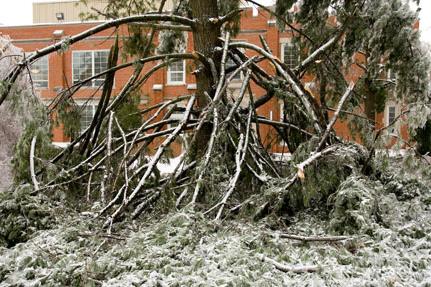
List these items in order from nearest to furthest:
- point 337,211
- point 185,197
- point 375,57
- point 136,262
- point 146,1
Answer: point 136,262 < point 337,211 < point 185,197 < point 375,57 < point 146,1

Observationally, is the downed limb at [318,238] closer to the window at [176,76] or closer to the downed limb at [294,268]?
the downed limb at [294,268]

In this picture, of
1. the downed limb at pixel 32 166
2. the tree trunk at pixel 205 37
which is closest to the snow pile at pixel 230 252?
the downed limb at pixel 32 166

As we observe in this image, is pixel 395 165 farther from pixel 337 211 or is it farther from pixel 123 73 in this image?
pixel 123 73

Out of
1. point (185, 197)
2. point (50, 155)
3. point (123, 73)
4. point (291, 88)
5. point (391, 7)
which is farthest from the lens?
point (123, 73)

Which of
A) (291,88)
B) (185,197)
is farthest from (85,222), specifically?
(291,88)

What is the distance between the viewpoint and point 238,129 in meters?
4.98

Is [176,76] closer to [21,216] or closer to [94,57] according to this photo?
[94,57]

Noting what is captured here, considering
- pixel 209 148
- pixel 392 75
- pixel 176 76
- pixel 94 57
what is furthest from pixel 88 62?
pixel 209 148

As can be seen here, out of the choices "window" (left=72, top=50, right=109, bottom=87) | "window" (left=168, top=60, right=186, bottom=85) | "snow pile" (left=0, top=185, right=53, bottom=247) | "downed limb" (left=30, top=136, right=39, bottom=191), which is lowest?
"snow pile" (left=0, top=185, right=53, bottom=247)

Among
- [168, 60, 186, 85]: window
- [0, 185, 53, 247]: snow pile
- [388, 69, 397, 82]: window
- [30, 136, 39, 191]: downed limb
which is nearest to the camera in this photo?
[0, 185, 53, 247]: snow pile

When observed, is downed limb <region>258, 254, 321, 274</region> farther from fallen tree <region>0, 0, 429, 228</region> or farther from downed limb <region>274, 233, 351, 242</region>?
fallen tree <region>0, 0, 429, 228</region>

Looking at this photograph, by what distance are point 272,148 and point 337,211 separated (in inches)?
114

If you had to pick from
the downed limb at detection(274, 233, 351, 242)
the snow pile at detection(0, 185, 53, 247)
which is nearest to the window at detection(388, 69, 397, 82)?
the downed limb at detection(274, 233, 351, 242)

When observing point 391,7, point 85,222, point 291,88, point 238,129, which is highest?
point 391,7
